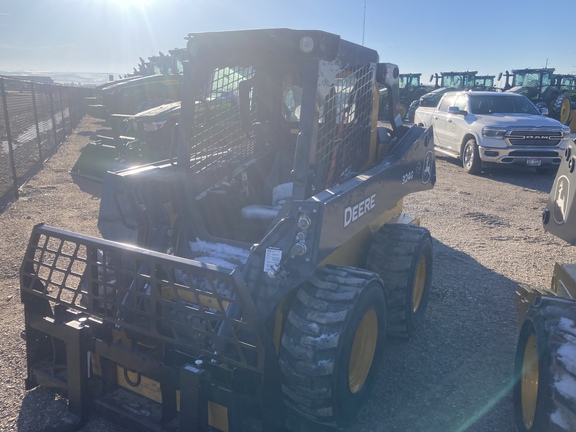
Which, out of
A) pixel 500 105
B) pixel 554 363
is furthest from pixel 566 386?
pixel 500 105

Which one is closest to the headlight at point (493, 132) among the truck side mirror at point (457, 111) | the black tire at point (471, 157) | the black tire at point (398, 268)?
the black tire at point (471, 157)

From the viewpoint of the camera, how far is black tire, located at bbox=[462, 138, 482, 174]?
12617mm

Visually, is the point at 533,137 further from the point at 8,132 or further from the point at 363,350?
the point at 8,132

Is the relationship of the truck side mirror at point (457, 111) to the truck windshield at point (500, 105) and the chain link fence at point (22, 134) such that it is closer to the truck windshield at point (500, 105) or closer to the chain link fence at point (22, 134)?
the truck windshield at point (500, 105)

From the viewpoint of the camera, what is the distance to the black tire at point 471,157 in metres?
12.6

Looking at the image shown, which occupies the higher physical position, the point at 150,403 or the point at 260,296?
the point at 260,296

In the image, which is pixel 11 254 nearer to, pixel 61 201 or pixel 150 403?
pixel 61 201

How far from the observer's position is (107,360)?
10.6ft

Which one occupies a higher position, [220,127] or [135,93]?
[220,127]

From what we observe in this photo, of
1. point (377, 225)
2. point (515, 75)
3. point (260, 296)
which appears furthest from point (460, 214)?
point (515, 75)

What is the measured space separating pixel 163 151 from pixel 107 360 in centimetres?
786

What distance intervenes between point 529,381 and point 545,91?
2061cm

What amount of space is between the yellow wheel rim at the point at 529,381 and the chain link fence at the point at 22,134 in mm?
8477

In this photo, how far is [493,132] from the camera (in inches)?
475
